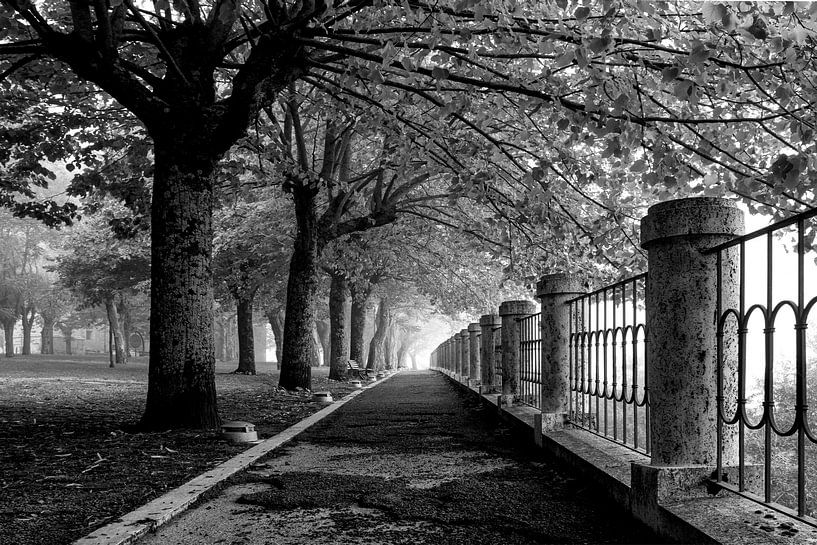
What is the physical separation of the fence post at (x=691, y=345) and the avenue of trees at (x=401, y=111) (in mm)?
1492

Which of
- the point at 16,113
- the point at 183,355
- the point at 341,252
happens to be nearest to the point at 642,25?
the point at 183,355

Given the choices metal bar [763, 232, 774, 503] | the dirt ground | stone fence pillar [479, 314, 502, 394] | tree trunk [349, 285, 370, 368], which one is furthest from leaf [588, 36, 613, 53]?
tree trunk [349, 285, 370, 368]

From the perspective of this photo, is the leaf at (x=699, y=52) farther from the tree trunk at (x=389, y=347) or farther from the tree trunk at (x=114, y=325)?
the tree trunk at (x=389, y=347)

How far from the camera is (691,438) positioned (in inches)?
142

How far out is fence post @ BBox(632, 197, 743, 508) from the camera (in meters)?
3.58

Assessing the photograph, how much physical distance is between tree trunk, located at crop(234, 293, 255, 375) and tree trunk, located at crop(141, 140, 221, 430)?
1715cm

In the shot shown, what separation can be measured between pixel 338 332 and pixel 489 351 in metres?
10.9

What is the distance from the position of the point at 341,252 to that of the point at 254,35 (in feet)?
39.7

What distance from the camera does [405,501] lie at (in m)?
4.58

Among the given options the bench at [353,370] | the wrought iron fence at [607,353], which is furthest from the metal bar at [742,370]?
the bench at [353,370]

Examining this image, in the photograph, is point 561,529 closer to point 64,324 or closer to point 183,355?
point 183,355

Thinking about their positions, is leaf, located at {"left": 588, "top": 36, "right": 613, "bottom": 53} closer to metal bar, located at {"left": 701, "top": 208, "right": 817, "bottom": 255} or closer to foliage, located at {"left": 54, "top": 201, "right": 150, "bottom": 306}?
metal bar, located at {"left": 701, "top": 208, "right": 817, "bottom": 255}

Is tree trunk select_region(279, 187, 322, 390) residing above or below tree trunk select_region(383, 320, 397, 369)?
above

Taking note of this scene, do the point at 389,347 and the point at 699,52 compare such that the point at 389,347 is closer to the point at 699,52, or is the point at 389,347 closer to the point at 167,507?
the point at 699,52
